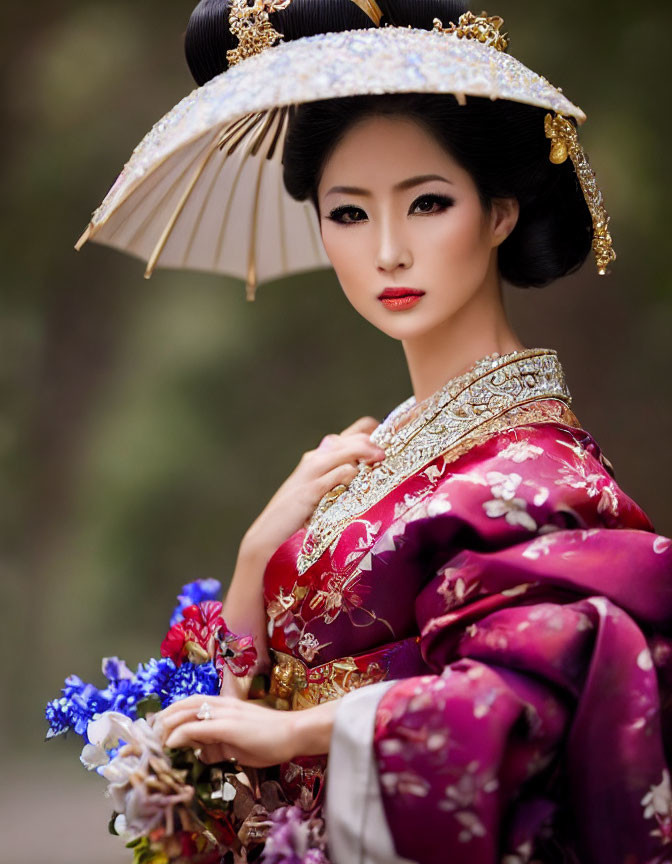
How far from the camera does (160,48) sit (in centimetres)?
315

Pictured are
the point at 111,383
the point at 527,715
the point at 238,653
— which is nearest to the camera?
the point at 527,715

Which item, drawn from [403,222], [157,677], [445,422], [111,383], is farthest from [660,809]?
[111,383]

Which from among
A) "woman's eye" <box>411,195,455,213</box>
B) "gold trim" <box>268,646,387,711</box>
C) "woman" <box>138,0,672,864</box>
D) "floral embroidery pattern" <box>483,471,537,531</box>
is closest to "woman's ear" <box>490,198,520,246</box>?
"woman" <box>138,0,672,864</box>

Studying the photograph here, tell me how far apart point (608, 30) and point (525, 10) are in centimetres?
22

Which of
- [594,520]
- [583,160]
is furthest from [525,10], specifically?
[594,520]

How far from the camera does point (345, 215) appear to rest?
5.08 feet

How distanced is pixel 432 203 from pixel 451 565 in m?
0.49

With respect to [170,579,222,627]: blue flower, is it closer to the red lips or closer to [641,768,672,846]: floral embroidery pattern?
the red lips

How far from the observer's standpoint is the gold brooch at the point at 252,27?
1465 millimetres

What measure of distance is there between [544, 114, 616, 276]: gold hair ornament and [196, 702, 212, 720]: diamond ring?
801 millimetres

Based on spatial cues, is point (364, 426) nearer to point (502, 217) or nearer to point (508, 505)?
point (502, 217)

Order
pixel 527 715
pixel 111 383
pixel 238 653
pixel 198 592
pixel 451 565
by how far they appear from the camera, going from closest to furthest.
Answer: pixel 527 715
pixel 451 565
pixel 238 653
pixel 198 592
pixel 111 383

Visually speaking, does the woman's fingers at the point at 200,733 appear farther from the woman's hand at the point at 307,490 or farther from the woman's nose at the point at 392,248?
the woman's nose at the point at 392,248

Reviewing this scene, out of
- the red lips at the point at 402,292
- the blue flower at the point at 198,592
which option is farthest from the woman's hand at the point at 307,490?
the red lips at the point at 402,292
